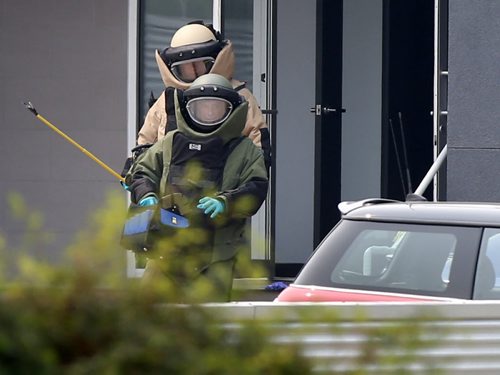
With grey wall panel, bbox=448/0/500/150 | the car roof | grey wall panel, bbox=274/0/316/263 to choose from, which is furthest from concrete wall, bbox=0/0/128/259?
the car roof

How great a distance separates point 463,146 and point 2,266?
697 cm

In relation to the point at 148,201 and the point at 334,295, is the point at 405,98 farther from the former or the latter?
the point at 334,295

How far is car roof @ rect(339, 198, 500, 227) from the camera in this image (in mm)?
4871

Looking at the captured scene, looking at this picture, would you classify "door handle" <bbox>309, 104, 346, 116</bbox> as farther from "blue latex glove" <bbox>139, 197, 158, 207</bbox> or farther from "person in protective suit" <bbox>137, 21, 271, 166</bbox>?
"blue latex glove" <bbox>139, 197, 158, 207</bbox>

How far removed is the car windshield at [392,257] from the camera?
15.8 feet

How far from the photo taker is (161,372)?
1.57m

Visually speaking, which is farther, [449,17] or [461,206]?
[449,17]

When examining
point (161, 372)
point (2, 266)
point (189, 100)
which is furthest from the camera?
point (189, 100)

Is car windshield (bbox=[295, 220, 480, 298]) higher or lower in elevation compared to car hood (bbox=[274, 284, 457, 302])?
higher

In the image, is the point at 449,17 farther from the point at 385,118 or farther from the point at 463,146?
the point at 385,118

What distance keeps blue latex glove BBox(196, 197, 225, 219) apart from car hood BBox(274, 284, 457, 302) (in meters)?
1.15

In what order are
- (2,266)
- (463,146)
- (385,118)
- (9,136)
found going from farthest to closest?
(385,118), (9,136), (463,146), (2,266)

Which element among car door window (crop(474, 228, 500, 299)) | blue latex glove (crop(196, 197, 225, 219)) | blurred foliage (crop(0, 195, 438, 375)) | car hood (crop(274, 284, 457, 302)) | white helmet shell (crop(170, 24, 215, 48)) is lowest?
car hood (crop(274, 284, 457, 302))

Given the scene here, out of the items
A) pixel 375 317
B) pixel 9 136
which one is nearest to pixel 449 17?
pixel 9 136
